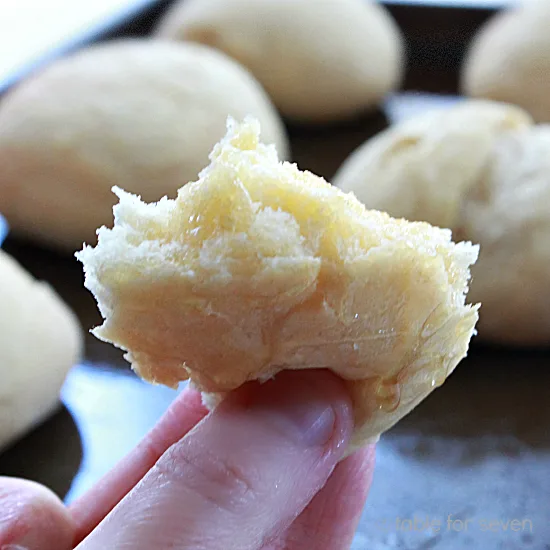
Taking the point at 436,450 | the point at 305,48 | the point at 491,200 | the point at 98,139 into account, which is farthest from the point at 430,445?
the point at 305,48

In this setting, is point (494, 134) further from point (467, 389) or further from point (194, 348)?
point (194, 348)

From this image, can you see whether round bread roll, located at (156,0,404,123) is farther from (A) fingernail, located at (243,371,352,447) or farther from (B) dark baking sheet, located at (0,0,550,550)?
(A) fingernail, located at (243,371,352,447)

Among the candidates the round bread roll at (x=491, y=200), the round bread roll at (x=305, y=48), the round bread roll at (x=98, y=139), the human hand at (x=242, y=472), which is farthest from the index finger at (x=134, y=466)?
the round bread roll at (x=305, y=48)

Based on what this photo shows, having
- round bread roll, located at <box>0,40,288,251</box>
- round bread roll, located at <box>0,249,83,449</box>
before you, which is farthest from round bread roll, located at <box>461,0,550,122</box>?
round bread roll, located at <box>0,249,83,449</box>

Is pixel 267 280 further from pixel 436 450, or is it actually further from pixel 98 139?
pixel 98 139

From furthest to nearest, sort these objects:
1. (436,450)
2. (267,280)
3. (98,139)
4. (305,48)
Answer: (305,48) < (98,139) < (436,450) < (267,280)

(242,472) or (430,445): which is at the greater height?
(242,472)

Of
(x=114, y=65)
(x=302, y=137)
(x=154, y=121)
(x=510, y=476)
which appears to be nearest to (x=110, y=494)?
(x=510, y=476)
